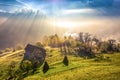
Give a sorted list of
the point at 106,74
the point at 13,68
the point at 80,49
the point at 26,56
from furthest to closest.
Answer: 1. the point at 80,49
2. the point at 26,56
3. the point at 13,68
4. the point at 106,74

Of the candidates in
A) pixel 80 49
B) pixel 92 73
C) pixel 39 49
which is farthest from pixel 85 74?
pixel 80 49

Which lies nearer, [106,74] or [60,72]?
[106,74]

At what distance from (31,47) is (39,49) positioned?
244 inches

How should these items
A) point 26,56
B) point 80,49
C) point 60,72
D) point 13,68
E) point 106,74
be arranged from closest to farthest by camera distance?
point 106,74 < point 60,72 < point 13,68 < point 26,56 < point 80,49

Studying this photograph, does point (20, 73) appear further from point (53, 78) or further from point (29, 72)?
point (53, 78)

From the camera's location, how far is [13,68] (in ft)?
457

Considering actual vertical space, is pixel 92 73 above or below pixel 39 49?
below

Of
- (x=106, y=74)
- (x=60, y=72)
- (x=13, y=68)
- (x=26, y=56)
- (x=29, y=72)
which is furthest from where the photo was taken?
(x=26, y=56)

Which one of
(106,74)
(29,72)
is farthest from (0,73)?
(106,74)

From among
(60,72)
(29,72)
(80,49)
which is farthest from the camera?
(80,49)

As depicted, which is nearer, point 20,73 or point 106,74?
point 106,74

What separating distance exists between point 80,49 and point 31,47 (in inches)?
1592

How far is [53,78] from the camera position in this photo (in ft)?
351

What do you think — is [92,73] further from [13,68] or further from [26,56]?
[26,56]
